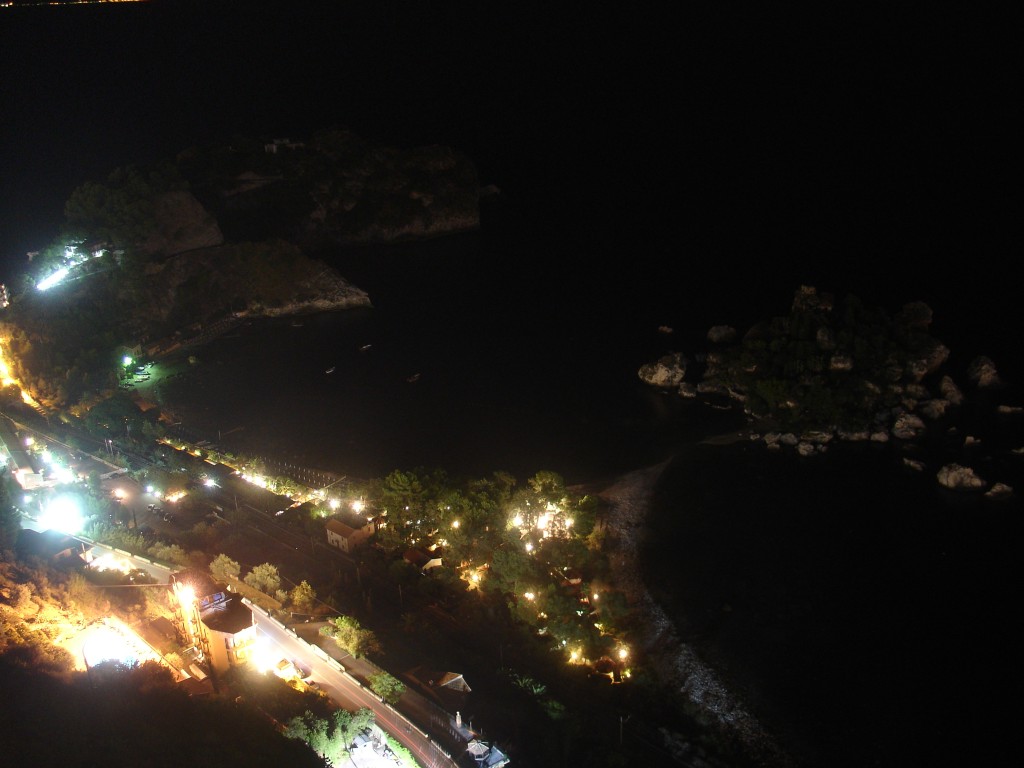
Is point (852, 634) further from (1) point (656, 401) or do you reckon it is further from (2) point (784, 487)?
(1) point (656, 401)

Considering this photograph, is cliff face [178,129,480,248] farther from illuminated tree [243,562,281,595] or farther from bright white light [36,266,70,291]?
illuminated tree [243,562,281,595]

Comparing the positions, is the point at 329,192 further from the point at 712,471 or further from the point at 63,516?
the point at 712,471

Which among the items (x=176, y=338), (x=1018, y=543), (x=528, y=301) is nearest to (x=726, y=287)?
(x=528, y=301)

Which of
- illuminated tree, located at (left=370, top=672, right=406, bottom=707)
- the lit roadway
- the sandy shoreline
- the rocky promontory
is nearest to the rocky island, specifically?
the lit roadway

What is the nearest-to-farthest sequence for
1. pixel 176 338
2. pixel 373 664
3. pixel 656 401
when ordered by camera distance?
1. pixel 373 664
2. pixel 656 401
3. pixel 176 338

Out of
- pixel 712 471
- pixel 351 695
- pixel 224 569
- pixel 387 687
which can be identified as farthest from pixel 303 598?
pixel 712 471

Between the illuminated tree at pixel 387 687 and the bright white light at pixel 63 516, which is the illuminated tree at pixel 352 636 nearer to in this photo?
the illuminated tree at pixel 387 687
